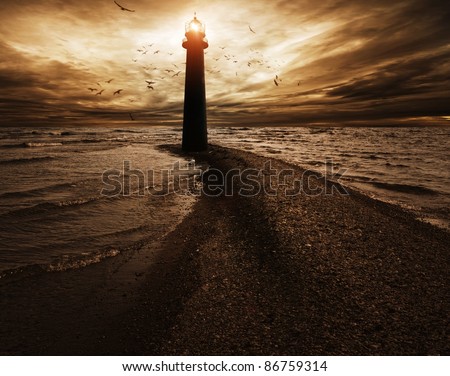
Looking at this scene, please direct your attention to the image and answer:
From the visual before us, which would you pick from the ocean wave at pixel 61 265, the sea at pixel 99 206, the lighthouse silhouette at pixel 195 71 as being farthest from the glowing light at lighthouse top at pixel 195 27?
the ocean wave at pixel 61 265

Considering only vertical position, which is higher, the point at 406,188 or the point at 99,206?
the point at 406,188

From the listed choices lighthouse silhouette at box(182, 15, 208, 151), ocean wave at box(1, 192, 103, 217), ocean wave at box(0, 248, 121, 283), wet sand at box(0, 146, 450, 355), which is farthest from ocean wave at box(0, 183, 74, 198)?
lighthouse silhouette at box(182, 15, 208, 151)

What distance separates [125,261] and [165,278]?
97 cm

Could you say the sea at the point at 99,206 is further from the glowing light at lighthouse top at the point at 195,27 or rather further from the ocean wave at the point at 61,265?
the glowing light at lighthouse top at the point at 195,27

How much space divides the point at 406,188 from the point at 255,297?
354 inches

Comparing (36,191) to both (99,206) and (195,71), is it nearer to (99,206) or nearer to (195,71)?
(99,206)

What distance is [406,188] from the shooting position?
1018 cm

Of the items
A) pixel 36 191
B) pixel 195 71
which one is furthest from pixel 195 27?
pixel 36 191

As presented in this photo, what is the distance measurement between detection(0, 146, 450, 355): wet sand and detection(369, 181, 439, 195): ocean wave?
439cm

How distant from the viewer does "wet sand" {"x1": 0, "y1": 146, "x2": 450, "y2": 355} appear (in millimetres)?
2838

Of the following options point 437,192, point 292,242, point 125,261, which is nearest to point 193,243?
point 125,261

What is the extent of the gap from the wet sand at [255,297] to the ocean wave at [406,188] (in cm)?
439
